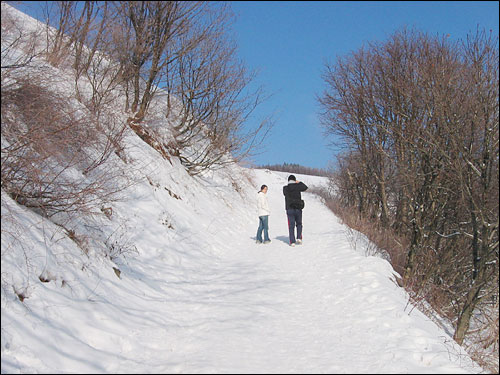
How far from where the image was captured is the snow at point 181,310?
3.23 meters

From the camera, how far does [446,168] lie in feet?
27.8

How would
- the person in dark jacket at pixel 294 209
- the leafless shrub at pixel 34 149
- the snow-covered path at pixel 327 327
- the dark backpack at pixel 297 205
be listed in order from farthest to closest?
1. the dark backpack at pixel 297 205
2. the person in dark jacket at pixel 294 209
3. the leafless shrub at pixel 34 149
4. the snow-covered path at pixel 327 327

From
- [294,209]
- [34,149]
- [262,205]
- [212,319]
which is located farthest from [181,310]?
[262,205]

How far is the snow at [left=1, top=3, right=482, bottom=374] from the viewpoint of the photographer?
3.23m

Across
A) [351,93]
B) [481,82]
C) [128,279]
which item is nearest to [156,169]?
[128,279]

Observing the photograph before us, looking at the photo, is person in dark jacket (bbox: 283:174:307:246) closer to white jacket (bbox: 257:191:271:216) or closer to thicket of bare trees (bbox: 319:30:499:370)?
white jacket (bbox: 257:191:271:216)

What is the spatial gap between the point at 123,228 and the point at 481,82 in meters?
7.78

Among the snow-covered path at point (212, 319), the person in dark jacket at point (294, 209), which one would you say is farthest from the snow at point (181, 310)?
the person in dark jacket at point (294, 209)

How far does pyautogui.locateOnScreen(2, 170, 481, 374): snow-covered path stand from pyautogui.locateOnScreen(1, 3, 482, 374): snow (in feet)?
0.05

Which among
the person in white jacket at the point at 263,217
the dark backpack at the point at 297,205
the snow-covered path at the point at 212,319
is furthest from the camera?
the person in white jacket at the point at 263,217

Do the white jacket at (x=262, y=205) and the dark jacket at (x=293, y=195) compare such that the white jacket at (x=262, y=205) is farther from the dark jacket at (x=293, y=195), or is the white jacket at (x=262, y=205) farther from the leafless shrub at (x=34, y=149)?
the leafless shrub at (x=34, y=149)

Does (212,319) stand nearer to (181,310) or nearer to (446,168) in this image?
(181,310)

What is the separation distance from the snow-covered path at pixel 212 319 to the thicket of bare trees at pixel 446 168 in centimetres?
214

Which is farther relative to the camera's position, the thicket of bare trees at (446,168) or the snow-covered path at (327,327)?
the thicket of bare trees at (446,168)
